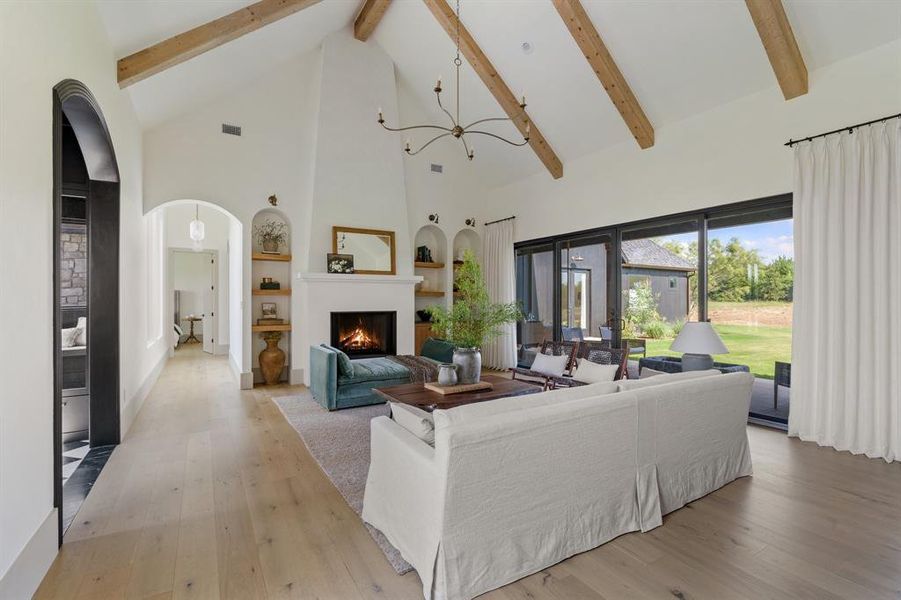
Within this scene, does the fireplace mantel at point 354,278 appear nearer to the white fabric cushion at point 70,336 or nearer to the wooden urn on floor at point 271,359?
the wooden urn on floor at point 271,359

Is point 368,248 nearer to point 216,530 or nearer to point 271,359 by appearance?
point 271,359

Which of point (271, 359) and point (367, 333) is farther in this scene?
point (367, 333)

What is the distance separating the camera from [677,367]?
476 centimetres

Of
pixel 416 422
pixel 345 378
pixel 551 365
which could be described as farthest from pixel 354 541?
pixel 551 365

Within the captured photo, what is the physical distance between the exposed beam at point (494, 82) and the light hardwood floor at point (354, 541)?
442 cm

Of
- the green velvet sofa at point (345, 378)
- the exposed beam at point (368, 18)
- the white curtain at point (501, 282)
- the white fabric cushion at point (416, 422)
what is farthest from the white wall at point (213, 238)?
the white fabric cushion at point (416, 422)

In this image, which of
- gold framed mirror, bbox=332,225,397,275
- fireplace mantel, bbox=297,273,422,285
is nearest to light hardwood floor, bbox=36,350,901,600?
fireplace mantel, bbox=297,273,422,285

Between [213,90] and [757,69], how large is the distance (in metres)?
6.08

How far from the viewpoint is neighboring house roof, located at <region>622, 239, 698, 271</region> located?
17.2 feet

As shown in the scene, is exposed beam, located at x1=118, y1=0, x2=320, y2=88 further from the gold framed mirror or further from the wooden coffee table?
the wooden coffee table

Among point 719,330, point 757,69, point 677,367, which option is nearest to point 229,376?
point 677,367

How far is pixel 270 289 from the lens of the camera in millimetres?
6375

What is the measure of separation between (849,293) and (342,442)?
→ 4.50 m

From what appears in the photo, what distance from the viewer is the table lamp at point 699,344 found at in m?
3.88
